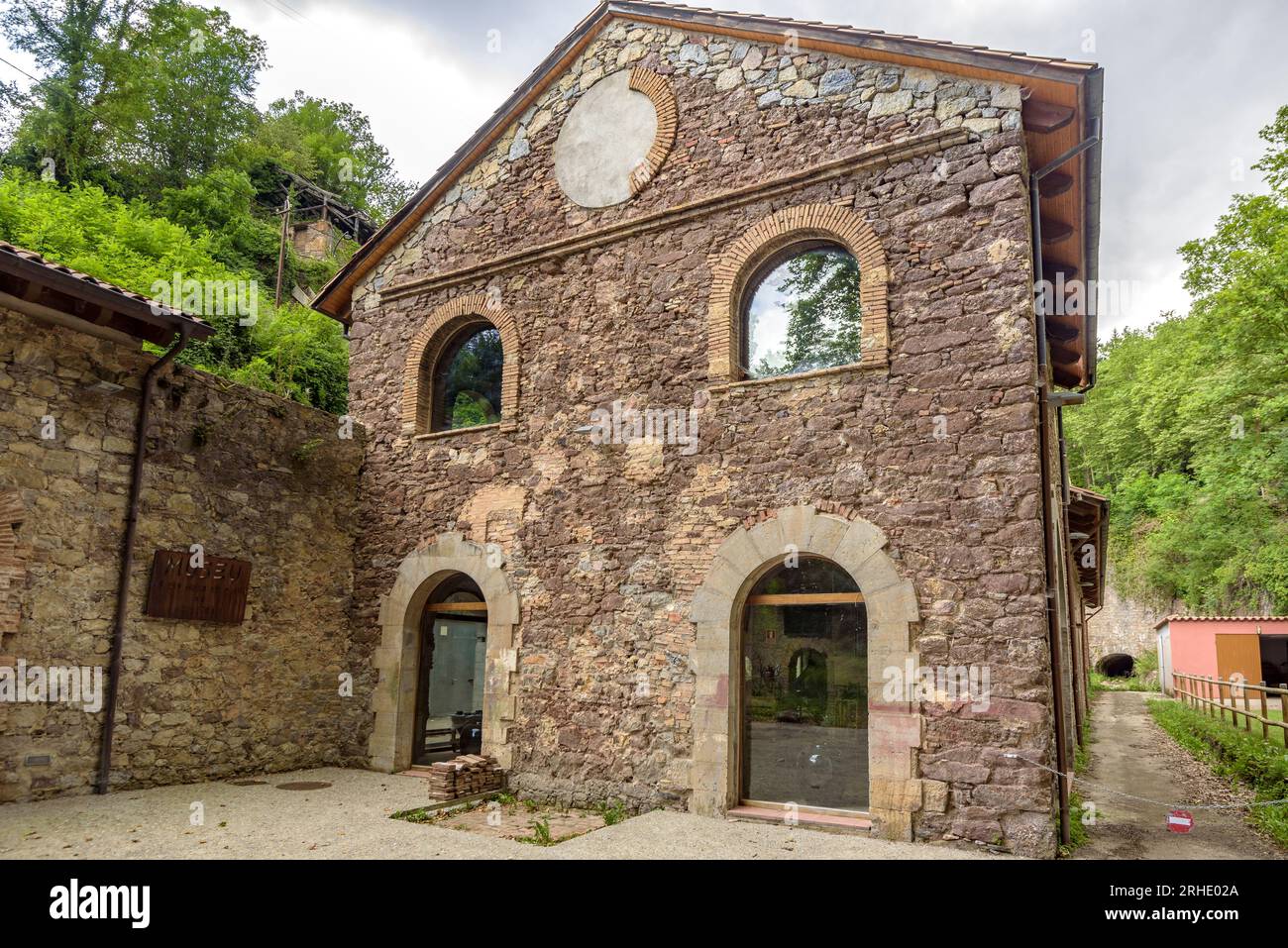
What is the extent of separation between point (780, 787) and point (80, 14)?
26029 millimetres

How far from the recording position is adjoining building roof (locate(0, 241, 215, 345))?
6.39m

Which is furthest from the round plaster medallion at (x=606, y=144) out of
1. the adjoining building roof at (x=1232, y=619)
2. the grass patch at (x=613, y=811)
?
the adjoining building roof at (x=1232, y=619)

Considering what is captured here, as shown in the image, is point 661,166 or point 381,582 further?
point 381,582

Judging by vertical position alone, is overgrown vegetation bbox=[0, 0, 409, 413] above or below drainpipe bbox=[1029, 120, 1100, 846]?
above

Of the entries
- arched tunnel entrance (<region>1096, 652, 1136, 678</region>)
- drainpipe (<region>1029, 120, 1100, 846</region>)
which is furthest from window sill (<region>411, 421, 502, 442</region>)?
arched tunnel entrance (<region>1096, 652, 1136, 678</region>)

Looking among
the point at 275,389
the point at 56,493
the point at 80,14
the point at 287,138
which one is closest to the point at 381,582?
the point at 56,493

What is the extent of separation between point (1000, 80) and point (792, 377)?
295cm

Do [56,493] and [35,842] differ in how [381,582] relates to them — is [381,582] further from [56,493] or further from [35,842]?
[35,842]

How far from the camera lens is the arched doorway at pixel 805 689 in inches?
258

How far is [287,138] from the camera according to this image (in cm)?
2880

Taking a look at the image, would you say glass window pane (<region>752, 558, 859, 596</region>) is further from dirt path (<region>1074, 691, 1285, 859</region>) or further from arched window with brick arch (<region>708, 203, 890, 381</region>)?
dirt path (<region>1074, 691, 1285, 859</region>)

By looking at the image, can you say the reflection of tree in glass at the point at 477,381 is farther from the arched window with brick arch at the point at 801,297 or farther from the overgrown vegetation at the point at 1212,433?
the overgrown vegetation at the point at 1212,433

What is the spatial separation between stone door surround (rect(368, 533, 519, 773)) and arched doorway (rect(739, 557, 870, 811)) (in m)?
2.57
